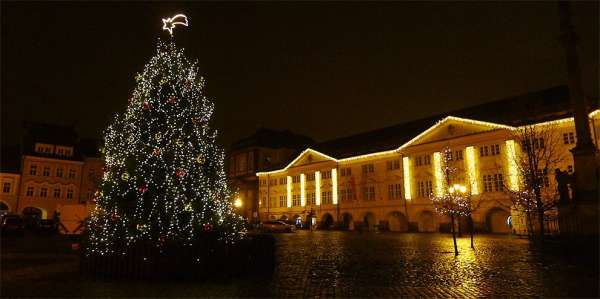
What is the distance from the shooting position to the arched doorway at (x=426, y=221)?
48094 mm

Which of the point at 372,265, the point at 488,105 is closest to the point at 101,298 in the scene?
the point at 372,265

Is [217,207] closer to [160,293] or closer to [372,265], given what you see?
[160,293]

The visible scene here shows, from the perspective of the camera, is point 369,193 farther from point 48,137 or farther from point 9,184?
point 9,184

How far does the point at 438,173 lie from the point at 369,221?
39.2 ft

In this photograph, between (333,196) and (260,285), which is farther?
(333,196)

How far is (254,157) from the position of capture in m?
78.7

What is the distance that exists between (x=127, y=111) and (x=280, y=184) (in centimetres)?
5690

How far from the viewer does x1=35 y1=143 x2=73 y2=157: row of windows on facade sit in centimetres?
6179

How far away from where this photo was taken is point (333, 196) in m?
59.7

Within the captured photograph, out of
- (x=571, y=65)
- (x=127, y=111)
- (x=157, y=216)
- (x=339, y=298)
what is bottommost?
(x=339, y=298)

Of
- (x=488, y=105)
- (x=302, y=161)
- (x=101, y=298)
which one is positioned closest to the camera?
(x=101, y=298)

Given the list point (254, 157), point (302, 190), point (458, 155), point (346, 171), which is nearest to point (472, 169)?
point (458, 155)

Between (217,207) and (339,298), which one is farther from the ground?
(217,207)

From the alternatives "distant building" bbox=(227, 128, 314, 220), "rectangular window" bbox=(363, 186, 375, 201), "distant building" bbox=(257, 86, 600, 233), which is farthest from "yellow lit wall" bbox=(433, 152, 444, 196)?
"distant building" bbox=(227, 128, 314, 220)
